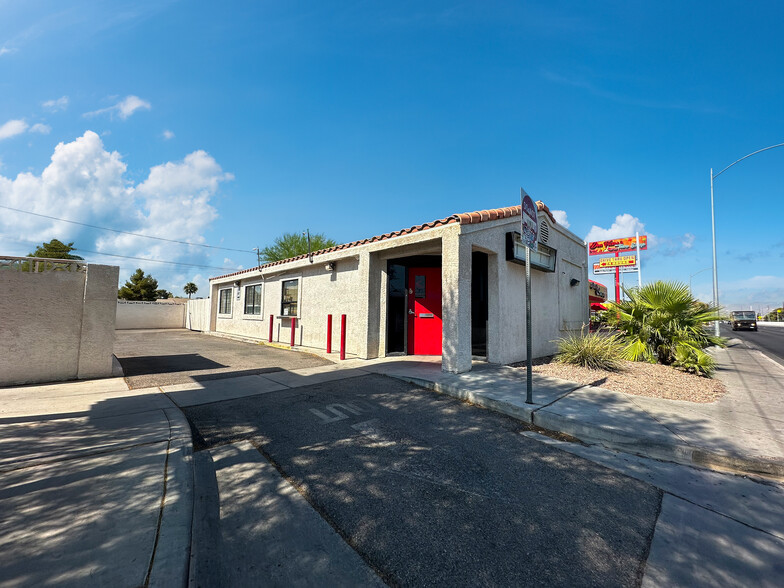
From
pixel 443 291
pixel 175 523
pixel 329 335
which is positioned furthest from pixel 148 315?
pixel 175 523

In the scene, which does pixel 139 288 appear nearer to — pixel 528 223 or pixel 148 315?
pixel 148 315

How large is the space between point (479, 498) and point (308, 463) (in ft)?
5.39

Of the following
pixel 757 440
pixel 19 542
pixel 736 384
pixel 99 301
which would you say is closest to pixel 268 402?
pixel 19 542

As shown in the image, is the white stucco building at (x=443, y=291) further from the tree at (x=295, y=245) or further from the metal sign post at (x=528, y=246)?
the tree at (x=295, y=245)

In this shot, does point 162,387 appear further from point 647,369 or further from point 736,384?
point 736,384

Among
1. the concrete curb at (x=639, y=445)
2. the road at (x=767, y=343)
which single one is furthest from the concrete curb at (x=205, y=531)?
the road at (x=767, y=343)

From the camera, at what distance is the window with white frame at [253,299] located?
51.3 feet

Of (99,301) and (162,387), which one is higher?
(99,301)

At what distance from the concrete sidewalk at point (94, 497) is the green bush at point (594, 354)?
7.81m

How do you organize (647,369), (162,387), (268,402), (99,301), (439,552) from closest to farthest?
(439,552), (268,402), (162,387), (99,301), (647,369)

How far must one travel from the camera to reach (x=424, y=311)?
9.20 metres

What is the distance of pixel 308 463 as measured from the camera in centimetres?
333

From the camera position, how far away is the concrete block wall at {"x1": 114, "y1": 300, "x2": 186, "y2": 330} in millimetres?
23047

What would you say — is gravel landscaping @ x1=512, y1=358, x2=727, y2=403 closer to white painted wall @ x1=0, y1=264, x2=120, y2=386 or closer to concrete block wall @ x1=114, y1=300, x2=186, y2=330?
white painted wall @ x1=0, y1=264, x2=120, y2=386
